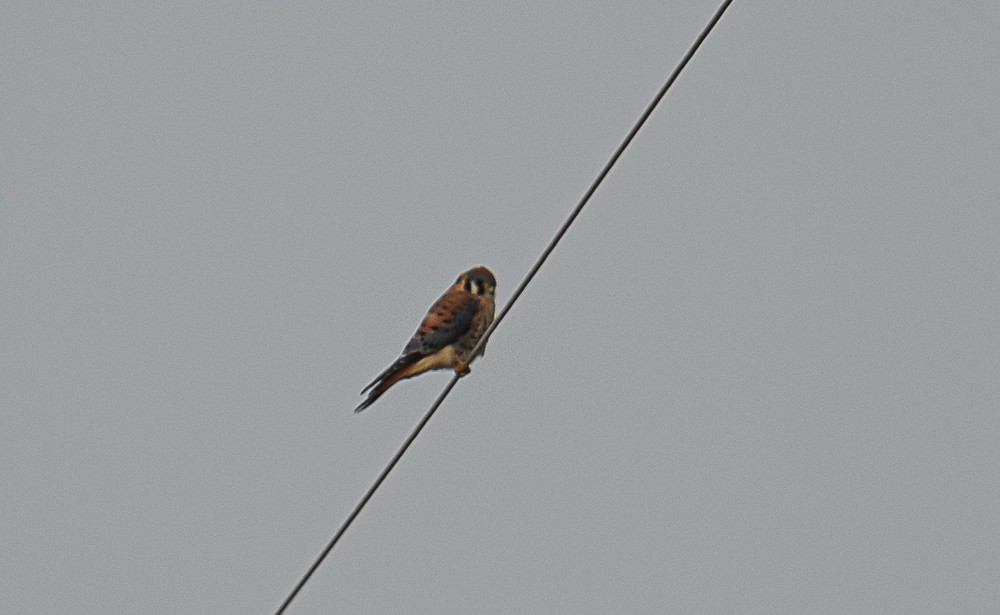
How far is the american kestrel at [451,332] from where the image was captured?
887 cm

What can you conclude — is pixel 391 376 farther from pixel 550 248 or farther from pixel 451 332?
pixel 550 248

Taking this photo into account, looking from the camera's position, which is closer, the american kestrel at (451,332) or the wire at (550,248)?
the wire at (550,248)

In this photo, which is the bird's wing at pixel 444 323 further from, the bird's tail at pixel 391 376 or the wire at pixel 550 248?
the wire at pixel 550 248

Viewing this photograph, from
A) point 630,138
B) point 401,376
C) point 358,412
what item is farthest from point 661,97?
point 401,376

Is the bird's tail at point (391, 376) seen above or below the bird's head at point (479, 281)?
below

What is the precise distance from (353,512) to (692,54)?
1771 mm

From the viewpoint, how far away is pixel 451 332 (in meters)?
9.20

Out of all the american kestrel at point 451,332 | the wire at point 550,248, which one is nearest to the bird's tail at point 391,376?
the american kestrel at point 451,332

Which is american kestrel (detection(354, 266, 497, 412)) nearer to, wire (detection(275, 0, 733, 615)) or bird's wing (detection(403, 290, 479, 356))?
bird's wing (detection(403, 290, 479, 356))

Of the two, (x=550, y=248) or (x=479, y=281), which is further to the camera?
(x=479, y=281)

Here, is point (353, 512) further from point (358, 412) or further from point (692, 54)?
point (358, 412)

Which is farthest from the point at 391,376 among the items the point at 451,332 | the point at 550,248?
the point at 550,248

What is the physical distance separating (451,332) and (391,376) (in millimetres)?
605

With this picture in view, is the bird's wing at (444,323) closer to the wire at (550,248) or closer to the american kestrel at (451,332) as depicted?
the american kestrel at (451,332)
